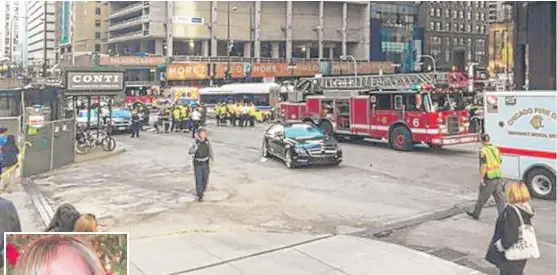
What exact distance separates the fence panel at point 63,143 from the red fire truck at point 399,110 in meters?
10.9

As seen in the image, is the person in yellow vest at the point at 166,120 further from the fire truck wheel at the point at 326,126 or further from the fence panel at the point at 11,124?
the fence panel at the point at 11,124

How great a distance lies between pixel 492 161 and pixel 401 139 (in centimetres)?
→ 1130

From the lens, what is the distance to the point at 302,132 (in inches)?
698

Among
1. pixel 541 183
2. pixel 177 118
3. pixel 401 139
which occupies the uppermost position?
pixel 177 118

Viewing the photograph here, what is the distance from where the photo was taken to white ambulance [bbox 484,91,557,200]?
38.7ft

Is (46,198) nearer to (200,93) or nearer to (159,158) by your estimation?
(159,158)

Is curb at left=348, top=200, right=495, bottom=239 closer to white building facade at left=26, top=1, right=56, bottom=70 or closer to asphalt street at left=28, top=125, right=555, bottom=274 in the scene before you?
asphalt street at left=28, top=125, right=555, bottom=274

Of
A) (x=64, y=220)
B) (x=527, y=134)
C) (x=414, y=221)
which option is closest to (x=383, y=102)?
(x=527, y=134)

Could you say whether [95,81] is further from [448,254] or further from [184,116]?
[448,254]

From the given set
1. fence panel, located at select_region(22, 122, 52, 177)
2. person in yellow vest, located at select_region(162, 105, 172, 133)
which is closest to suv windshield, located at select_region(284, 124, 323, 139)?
fence panel, located at select_region(22, 122, 52, 177)

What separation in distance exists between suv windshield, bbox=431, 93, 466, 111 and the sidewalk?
42.1 ft

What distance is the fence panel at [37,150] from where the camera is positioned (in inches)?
617

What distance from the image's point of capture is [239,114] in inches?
1400

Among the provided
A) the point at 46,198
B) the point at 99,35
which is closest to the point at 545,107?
the point at 46,198
